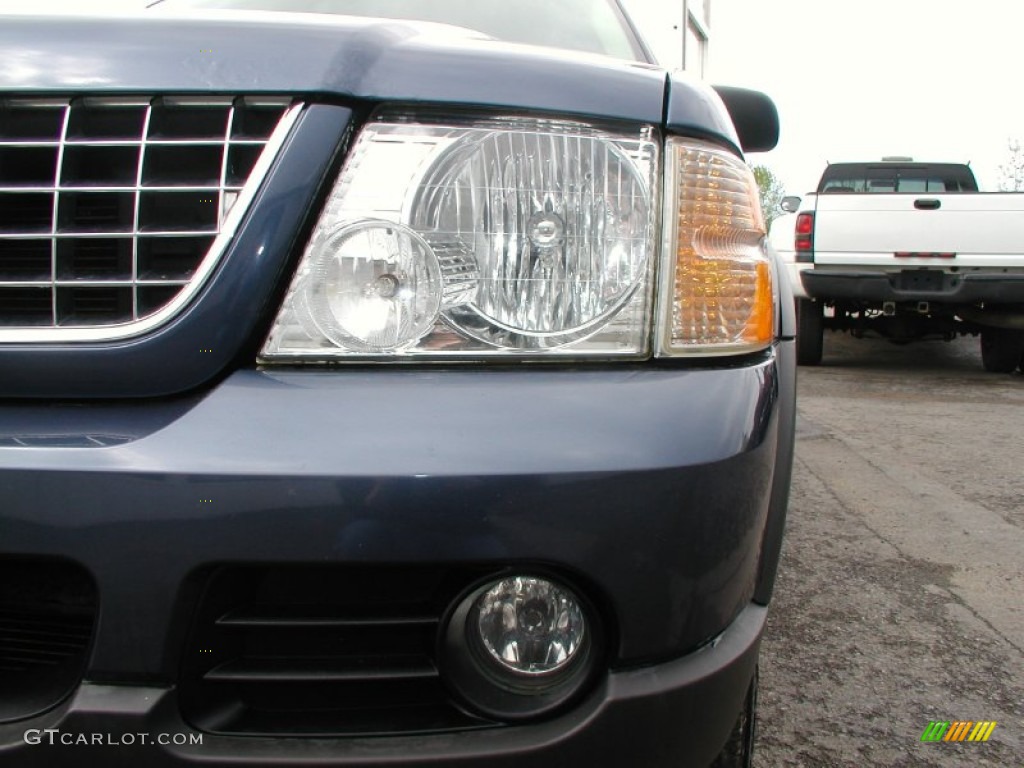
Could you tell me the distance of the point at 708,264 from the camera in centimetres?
115

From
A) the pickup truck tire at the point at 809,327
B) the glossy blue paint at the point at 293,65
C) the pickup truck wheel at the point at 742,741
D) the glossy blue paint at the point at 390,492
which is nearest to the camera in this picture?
the glossy blue paint at the point at 390,492

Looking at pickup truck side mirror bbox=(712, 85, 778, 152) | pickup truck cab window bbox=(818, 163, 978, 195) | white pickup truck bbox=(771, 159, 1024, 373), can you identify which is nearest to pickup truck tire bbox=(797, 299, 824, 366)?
white pickup truck bbox=(771, 159, 1024, 373)

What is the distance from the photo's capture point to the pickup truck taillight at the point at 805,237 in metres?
7.20

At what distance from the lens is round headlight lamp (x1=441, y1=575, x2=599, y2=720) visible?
1.01 meters

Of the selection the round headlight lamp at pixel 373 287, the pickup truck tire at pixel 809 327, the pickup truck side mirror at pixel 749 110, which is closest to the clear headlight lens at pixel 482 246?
the round headlight lamp at pixel 373 287

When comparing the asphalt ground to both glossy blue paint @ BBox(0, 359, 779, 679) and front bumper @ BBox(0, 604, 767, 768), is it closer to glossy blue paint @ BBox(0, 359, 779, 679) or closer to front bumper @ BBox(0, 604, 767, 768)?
front bumper @ BBox(0, 604, 767, 768)

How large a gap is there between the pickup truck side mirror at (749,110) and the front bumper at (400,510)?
44.5 inches

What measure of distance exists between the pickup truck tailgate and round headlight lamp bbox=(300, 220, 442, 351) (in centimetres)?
666

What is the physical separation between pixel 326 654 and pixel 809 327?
285 inches

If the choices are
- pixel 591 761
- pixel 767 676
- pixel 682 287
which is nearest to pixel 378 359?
pixel 682 287

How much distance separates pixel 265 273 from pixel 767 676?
1.54 meters

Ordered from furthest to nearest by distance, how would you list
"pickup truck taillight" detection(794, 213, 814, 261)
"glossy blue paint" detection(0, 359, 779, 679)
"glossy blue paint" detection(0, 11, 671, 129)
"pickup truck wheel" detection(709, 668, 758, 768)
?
"pickup truck taillight" detection(794, 213, 814, 261)
"pickup truck wheel" detection(709, 668, 758, 768)
"glossy blue paint" detection(0, 11, 671, 129)
"glossy blue paint" detection(0, 359, 779, 679)

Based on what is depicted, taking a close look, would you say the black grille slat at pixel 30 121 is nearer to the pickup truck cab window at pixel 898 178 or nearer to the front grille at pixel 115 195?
the front grille at pixel 115 195

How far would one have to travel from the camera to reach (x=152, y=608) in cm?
94
